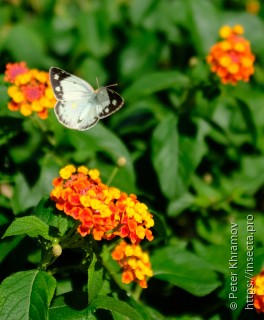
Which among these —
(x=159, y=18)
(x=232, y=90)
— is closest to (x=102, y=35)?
(x=159, y=18)

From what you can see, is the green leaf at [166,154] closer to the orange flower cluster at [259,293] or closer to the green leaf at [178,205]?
the green leaf at [178,205]

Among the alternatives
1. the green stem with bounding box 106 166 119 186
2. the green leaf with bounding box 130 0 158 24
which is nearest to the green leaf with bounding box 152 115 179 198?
the green stem with bounding box 106 166 119 186

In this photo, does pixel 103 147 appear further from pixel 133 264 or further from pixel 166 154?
pixel 133 264

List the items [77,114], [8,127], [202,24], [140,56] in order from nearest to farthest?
[77,114] → [8,127] → [202,24] → [140,56]

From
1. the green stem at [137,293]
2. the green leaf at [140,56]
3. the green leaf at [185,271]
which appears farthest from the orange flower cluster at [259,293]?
the green leaf at [140,56]

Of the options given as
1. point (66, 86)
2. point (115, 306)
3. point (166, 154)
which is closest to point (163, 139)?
point (166, 154)

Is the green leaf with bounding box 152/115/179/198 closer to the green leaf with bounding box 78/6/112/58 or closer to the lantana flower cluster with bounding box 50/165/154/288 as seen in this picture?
the lantana flower cluster with bounding box 50/165/154/288
